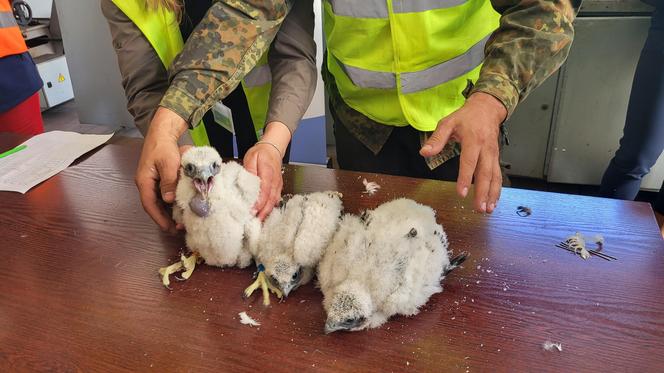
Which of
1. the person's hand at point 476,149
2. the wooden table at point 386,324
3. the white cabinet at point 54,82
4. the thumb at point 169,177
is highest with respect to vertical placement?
the person's hand at point 476,149

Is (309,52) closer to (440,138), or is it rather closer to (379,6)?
(379,6)

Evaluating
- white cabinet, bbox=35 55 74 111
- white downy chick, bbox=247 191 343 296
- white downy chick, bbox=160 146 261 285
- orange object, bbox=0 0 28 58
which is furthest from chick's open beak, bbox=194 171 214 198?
white cabinet, bbox=35 55 74 111

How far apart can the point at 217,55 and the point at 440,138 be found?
0.51 meters

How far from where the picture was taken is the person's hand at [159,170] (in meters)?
0.91

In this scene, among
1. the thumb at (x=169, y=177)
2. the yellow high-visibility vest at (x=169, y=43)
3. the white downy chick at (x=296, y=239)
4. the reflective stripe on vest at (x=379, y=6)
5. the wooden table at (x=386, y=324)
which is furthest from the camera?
the yellow high-visibility vest at (x=169, y=43)

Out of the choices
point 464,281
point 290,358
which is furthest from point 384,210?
point 290,358

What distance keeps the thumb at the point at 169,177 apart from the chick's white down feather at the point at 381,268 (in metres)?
0.32

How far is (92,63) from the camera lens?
322cm

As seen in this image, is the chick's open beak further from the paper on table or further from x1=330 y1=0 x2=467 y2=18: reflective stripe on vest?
the paper on table

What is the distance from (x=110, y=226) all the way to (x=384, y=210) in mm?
582

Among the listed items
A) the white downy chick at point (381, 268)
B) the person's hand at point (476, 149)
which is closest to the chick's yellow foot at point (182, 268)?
the white downy chick at point (381, 268)

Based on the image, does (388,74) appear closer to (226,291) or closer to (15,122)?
(226,291)

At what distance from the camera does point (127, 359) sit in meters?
0.69

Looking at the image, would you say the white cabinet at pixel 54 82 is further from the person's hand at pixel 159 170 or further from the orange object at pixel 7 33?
the person's hand at pixel 159 170
